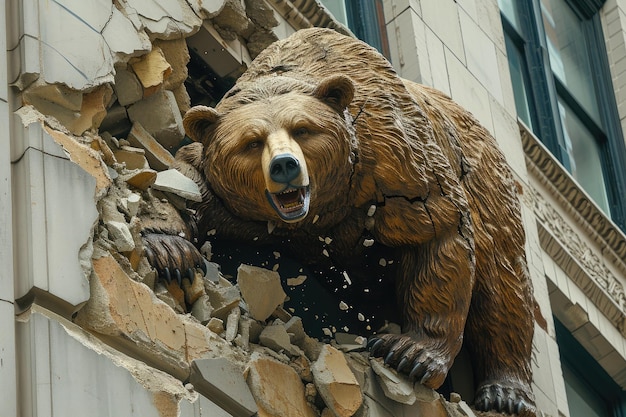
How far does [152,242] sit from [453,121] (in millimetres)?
2655

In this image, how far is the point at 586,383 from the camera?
46.4ft

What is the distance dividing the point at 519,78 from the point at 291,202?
7.30 metres

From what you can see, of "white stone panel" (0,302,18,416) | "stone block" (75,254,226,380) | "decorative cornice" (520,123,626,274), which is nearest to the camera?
"white stone panel" (0,302,18,416)

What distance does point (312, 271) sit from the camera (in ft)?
32.9

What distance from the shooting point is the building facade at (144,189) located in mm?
7418

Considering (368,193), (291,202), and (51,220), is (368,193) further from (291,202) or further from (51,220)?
(51,220)

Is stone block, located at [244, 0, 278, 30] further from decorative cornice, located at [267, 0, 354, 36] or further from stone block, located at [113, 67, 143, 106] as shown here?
stone block, located at [113, 67, 143, 106]

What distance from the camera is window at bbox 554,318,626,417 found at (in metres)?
13.9

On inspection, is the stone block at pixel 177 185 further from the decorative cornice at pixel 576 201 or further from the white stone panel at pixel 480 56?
the decorative cornice at pixel 576 201

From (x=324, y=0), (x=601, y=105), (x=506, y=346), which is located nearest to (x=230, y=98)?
(x=506, y=346)

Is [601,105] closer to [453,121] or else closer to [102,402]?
[453,121]

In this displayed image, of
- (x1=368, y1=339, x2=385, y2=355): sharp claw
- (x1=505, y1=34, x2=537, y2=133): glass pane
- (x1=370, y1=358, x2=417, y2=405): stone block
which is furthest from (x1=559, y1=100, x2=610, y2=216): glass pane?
(x1=370, y1=358, x2=417, y2=405): stone block

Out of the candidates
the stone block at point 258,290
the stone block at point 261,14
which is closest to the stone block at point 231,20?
the stone block at point 261,14

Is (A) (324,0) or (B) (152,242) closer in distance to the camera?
(B) (152,242)
